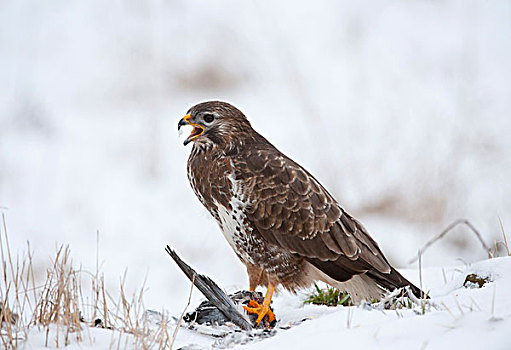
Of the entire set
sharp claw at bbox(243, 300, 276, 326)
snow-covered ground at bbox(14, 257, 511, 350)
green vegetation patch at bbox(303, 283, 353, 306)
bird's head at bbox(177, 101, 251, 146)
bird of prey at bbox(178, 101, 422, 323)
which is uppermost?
bird's head at bbox(177, 101, 251, 146)

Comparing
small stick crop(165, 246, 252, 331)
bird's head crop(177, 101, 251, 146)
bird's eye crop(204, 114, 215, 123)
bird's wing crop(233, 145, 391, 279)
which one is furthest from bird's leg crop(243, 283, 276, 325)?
bird's eye crop(204, 114, 215, 123)

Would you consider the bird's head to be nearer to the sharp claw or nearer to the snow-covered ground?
the sharp claw

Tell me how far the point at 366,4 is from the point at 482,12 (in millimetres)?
2070

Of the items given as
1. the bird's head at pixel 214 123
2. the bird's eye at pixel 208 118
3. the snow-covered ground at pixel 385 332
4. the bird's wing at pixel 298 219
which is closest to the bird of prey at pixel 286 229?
the bird's wing at pixel 298 219

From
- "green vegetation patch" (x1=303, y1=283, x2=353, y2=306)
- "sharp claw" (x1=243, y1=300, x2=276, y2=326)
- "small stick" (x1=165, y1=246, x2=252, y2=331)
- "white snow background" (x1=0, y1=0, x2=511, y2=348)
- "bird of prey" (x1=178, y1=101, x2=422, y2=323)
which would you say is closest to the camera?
"small stick" (x1=165, y1=246, x2=252, y2=331)

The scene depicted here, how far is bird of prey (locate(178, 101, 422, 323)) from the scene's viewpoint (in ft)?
12.7

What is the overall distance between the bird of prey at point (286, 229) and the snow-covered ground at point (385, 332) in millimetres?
666

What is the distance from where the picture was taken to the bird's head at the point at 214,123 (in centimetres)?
413

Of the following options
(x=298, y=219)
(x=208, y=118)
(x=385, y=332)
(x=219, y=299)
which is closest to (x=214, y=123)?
(x=208, y=118)

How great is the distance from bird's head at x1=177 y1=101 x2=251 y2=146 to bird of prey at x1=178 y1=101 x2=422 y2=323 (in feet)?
0.52

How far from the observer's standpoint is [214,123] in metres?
4.17

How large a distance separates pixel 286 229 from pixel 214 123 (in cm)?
85

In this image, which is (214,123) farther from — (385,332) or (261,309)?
(385,332)

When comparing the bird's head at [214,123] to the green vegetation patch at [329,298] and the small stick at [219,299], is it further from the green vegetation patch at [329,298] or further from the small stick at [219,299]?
the green vegetation patch at [329,298]
